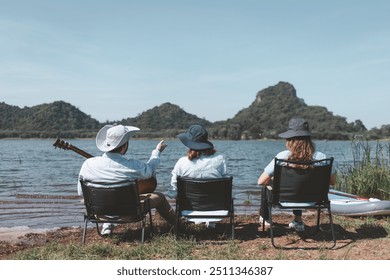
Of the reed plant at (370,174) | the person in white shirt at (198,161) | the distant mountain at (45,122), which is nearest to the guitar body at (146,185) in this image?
the person in white shirt at (198,161)

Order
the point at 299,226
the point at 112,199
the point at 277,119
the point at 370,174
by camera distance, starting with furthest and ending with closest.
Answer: the point at 277,119 → the point at 370,174 → the point at 299,226 → the point at 112,199

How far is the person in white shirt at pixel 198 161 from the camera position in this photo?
5.27m

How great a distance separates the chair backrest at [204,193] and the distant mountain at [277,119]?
97815 mm

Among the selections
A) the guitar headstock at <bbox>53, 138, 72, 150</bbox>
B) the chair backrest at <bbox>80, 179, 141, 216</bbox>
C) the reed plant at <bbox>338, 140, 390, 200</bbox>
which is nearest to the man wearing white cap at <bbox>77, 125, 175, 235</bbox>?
the chair backrest at <bbox>80, 179, 141, 216</bbox>

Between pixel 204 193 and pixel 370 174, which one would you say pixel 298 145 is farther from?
pixel 370 174

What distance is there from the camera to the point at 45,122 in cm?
Result: 10438

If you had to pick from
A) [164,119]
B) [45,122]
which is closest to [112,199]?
[45,122]

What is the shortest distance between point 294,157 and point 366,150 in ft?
16.3

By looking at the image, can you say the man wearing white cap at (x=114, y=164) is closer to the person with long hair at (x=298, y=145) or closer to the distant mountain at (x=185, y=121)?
the person with long hair at (x=298, y=145)

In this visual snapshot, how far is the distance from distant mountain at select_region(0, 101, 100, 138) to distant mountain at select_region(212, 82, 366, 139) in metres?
39.8

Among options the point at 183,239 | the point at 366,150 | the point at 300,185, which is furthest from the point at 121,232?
the point at 366,150

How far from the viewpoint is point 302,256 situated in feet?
14.8

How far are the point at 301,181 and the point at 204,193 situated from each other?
3.70 feet

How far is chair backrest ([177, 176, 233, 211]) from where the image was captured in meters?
5.08
